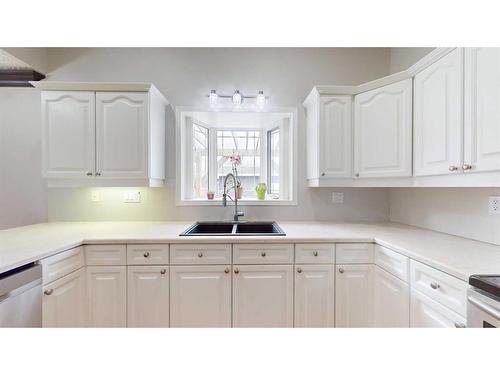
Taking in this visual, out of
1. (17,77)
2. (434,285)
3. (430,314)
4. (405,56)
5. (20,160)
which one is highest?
(405,56)

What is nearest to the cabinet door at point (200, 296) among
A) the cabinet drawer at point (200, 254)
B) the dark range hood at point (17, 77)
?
the cabinet drawer at point (200, 254)

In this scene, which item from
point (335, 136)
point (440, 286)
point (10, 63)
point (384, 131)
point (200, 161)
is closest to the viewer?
point (440, 286)

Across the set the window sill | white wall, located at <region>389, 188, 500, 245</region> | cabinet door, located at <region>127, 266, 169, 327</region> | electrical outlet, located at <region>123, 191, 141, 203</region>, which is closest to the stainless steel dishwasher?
cabinet door, located at <region>127, 266, 169, 327</region>

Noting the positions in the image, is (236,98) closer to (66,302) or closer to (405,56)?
(405,56)

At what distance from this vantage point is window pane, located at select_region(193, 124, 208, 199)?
2.49 m

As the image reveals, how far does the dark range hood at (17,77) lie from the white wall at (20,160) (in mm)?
50

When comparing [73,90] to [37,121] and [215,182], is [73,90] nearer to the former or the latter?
[37,121]

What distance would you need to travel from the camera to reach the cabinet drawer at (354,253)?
1634 millimetres

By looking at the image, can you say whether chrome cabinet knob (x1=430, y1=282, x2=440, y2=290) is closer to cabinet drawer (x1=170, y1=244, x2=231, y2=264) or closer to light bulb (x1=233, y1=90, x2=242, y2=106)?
cabinet drawer (x1=170, y1=244, x2=231, y2=264)

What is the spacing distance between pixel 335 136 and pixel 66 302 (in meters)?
2.21

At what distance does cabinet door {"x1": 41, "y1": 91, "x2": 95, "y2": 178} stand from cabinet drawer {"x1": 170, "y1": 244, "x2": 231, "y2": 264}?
3.38 feet

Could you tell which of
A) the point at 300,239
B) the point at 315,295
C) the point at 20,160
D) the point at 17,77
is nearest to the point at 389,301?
the point at 315,295

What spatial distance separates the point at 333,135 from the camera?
1985mm

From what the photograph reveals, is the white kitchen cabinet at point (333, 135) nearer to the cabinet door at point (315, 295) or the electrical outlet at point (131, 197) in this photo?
the cabinet door at point (315, 295)
